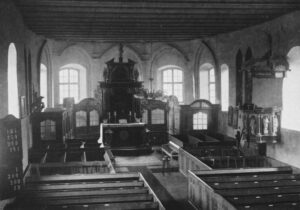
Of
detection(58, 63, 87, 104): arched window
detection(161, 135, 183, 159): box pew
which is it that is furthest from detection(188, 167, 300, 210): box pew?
detection(58, 63, 87, 104): arched window

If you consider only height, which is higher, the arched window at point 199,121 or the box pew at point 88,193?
the arched window at point 199,121

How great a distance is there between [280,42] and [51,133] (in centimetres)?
872

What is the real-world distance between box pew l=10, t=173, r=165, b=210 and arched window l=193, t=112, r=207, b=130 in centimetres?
953

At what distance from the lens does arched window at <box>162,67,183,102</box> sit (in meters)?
21.8

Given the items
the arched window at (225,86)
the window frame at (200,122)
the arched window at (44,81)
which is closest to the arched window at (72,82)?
the arched window at (44,81)

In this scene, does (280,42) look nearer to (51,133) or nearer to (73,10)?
(73,10)

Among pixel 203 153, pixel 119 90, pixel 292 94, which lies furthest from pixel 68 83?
pixel 292 94

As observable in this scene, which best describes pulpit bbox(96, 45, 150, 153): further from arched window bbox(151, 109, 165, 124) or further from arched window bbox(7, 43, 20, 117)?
arched window bbox(7, 43, 20, 117)

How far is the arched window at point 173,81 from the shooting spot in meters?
21.8

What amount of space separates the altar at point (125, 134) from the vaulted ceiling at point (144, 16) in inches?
155

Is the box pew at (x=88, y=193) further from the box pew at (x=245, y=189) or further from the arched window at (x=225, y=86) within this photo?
the arched window at (x=225, y=86)

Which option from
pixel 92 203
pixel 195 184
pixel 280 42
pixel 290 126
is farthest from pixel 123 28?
pixel 92 203

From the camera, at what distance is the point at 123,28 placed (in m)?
15.2

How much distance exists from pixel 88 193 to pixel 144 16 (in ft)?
22.0
